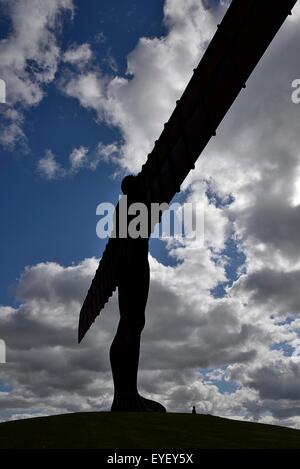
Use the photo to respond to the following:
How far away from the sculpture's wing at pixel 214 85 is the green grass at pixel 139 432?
6503mm

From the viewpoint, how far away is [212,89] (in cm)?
1216

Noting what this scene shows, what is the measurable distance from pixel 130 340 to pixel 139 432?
5347 mm

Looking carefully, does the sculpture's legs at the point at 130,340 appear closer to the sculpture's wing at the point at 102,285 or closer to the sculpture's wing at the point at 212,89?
the sculpture's wing at the point at 102,285

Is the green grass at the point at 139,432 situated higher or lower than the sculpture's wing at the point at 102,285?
lower

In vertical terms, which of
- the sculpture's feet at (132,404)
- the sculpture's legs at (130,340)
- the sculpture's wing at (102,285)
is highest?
the sculpture's wing at (102,285)

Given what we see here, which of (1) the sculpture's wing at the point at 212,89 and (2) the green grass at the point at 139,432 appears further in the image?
(2) the green grass at the point at 139,432

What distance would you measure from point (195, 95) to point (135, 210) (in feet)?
18.0

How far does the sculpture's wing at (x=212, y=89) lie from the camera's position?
1073 cm

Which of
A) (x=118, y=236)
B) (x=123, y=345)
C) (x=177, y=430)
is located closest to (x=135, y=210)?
(x=118, y=236)

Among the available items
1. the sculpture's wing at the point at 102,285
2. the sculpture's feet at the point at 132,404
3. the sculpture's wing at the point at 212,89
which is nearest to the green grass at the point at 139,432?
the sculpture's feet at the point at 132,404

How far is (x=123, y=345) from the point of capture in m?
17.6

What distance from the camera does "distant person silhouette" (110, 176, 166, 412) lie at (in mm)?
17406
